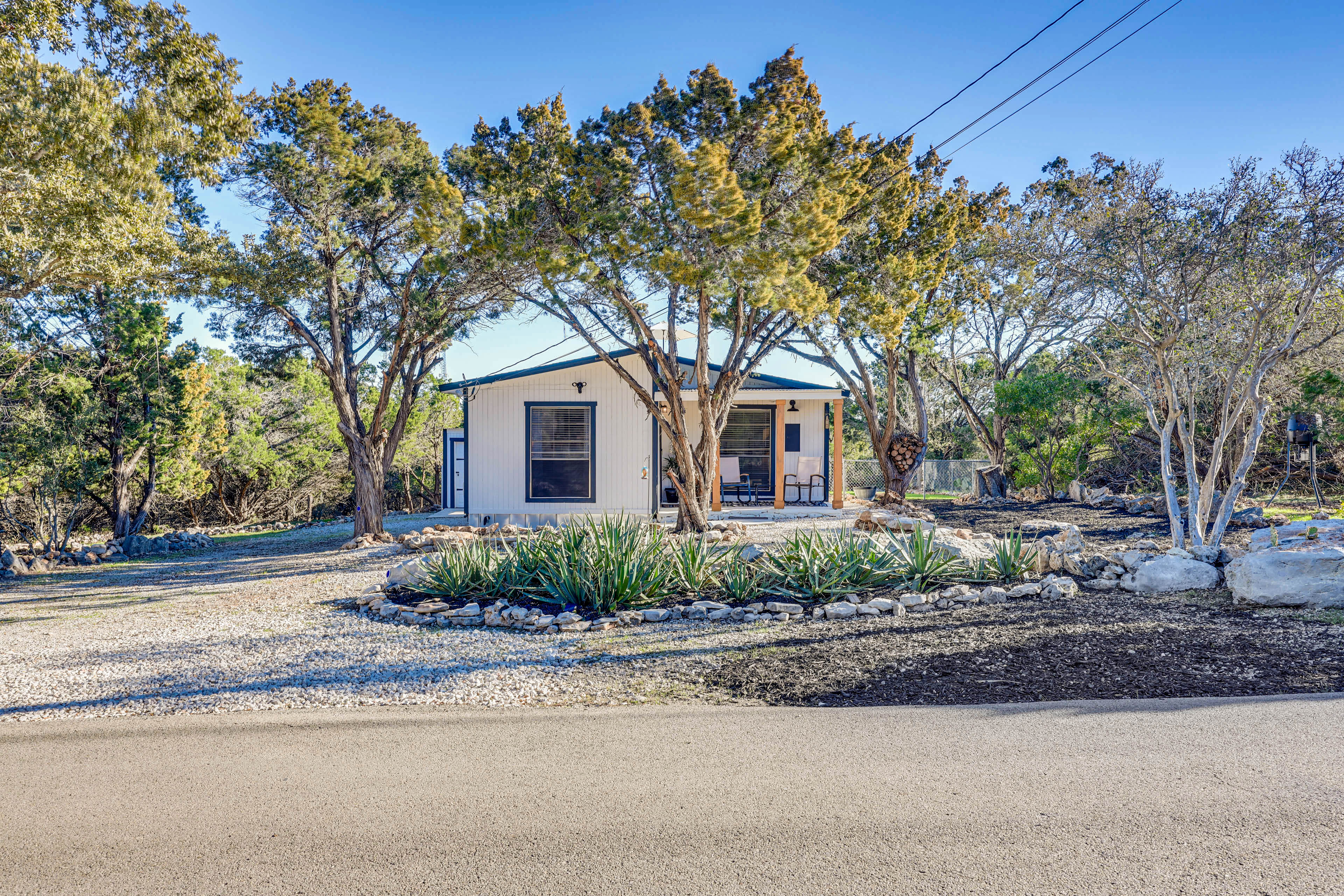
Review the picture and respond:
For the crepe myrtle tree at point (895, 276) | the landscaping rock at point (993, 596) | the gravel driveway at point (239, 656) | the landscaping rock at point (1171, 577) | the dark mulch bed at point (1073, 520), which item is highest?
the crepe myrtle tree at point (895, 276)

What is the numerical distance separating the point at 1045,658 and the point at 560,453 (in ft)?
35.2

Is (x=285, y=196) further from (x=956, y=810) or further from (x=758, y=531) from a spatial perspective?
(x=956, y=810)

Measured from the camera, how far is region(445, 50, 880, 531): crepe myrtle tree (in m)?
9.12

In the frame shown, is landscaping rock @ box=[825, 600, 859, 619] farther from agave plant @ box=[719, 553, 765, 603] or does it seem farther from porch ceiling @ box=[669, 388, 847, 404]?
porch ceiling @ box=[669, 388, 847, 404]

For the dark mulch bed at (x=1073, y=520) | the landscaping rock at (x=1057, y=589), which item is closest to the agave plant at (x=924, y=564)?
the landscaping rock at (x=1057, y=589)

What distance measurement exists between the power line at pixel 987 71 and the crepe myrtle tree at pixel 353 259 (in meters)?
6.04

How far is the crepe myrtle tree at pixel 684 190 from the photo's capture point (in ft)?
29.9

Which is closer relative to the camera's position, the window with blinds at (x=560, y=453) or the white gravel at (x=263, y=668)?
the white gravel at (x=263, y=668)

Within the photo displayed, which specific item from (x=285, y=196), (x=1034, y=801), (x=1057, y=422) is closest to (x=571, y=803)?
(x=1034, y=801)

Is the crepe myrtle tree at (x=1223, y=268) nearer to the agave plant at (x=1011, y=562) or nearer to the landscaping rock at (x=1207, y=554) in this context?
the landscaping rock at (x=1207, y=554)

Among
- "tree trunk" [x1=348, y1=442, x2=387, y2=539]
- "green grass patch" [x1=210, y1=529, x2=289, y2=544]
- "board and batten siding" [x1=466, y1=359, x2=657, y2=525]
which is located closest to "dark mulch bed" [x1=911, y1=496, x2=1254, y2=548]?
"board and batten siding" [x1=466, y1=359, x2=657, y2=525]

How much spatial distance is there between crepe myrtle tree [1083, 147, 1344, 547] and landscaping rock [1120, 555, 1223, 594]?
3.57ft

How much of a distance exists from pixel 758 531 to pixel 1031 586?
527 centimetres

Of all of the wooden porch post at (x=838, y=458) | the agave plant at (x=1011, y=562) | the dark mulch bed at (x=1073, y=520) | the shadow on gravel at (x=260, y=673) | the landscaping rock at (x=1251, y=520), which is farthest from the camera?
the wooden porch post at (x=838, y=458)
